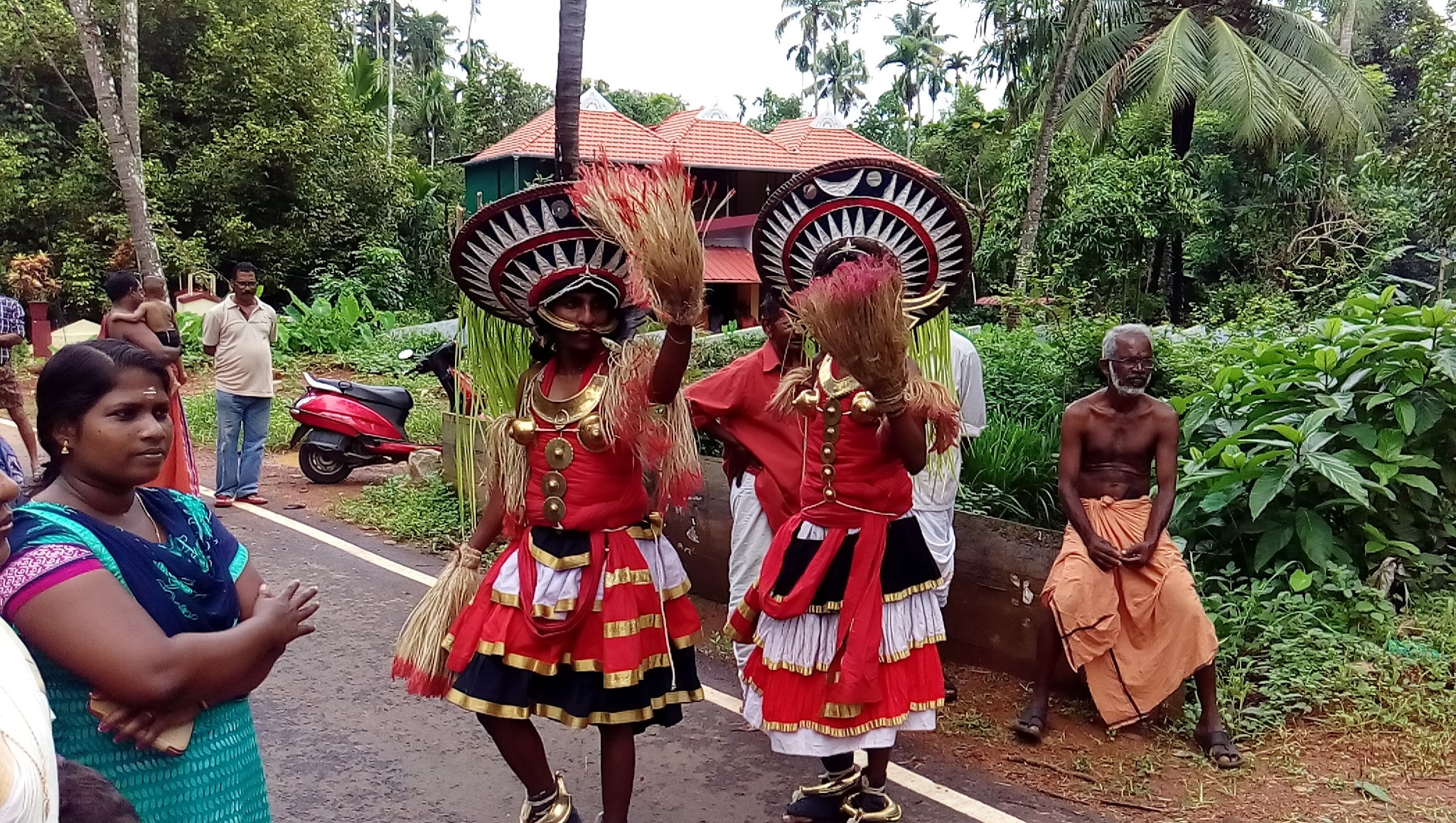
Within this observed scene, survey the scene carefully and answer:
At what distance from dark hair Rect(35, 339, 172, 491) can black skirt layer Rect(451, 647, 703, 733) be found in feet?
4.34

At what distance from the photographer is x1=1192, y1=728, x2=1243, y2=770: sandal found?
149 inches

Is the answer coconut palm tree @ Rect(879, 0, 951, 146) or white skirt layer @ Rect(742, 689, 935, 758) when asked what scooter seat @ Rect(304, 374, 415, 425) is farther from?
coconut palm tree @ Rect(879, 0, 951, 146)

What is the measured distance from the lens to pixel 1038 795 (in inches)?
145

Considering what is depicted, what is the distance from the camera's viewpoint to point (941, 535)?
4.45 m

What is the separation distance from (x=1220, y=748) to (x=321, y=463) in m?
7.49

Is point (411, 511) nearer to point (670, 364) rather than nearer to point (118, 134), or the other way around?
point (670, 364)

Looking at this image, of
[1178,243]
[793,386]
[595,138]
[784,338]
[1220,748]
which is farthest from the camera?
[595,138]

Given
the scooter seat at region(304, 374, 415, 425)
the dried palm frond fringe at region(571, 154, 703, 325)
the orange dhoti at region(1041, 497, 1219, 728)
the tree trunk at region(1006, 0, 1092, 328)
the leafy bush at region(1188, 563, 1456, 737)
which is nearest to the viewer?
the dried palm frond fringe at region(571, 154, 703, 325)

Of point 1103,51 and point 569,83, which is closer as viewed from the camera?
point 569,83

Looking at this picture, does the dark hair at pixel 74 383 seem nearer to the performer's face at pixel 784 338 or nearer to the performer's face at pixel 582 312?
the performer's face at pixel 582 312

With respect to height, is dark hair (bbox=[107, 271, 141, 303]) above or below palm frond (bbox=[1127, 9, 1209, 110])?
below

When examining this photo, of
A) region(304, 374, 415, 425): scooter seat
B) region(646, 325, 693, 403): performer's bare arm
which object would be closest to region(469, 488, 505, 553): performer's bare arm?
region(646, 325, 693, 403): performer's bare arm

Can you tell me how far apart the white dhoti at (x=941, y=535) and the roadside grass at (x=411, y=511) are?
3335 millimetres

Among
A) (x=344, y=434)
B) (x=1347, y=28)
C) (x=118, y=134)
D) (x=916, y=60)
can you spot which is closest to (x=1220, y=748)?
(x=344, y=434)
